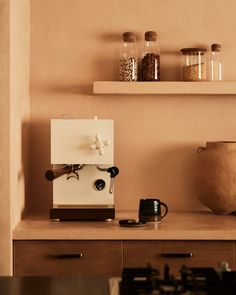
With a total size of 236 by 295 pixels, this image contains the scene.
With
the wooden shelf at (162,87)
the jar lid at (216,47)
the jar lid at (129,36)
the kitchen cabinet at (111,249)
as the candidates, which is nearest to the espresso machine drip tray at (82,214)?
the kitchen cabinet at (111,249)

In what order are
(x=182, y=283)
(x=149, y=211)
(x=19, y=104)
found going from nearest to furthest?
(x=182, y=283)
(x=149, y=211)
(x=19, y=104)

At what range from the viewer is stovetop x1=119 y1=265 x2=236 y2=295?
5.16 feet

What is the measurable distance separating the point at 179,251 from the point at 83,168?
646 mm

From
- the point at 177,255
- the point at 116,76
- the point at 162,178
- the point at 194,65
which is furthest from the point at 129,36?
the point at 177,255

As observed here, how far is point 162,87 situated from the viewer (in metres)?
3.40

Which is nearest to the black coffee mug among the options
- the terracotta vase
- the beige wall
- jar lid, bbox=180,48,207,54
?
the terracotta vase

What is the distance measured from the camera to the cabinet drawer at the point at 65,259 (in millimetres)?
2961

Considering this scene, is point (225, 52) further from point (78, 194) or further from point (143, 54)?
point (78, 194)

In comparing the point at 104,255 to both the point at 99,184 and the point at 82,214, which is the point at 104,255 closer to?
the point at 82,214

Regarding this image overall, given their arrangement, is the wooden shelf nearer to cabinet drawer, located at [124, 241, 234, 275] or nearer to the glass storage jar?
the glass storage jar

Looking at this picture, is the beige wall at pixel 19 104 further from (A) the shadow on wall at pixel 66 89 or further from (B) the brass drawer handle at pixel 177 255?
(B) the brass drawer handle at pixel 177 255

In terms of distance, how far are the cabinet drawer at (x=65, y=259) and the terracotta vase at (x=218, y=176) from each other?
0.62 metres

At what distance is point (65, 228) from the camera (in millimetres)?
3006

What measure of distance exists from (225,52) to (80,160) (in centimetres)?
102
